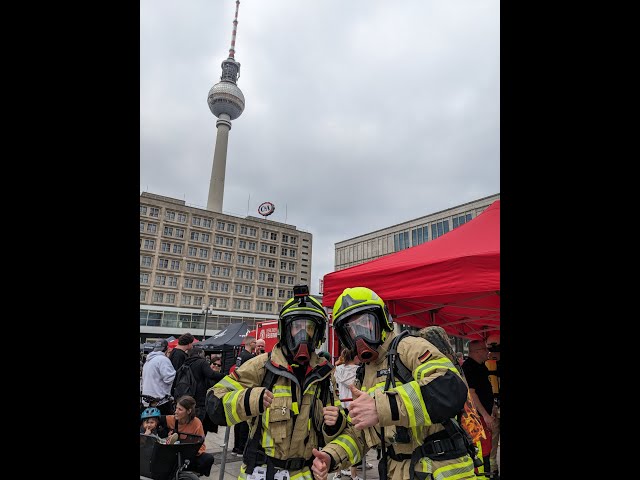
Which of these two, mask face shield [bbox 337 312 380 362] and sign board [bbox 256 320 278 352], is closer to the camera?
mask face shield [bbox 337 312 380 362]

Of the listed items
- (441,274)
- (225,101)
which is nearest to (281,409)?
(441,274)

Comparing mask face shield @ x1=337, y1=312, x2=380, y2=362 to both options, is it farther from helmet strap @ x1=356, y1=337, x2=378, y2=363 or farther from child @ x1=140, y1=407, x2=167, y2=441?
child @ x1=140, y1=407, x2=167, y2=441

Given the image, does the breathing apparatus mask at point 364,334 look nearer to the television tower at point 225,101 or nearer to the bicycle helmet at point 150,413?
the bicycle helmet at point 150,413

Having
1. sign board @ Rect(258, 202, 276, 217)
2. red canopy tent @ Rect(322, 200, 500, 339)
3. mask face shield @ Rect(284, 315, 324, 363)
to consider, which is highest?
sign board @ Rect(258, 202, 276, 217)

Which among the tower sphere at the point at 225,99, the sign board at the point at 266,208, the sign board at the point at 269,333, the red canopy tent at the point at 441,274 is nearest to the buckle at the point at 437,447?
the red canopy tent at the point at 441,274

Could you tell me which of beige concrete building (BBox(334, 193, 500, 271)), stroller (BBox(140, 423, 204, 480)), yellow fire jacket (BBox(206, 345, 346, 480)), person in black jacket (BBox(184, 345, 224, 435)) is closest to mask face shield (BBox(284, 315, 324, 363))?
yellow fire jacket (BBox(206, 345, 346, 480))

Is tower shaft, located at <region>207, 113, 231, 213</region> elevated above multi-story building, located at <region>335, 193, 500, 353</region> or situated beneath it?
elevated above

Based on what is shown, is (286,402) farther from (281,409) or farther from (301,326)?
(301,326)

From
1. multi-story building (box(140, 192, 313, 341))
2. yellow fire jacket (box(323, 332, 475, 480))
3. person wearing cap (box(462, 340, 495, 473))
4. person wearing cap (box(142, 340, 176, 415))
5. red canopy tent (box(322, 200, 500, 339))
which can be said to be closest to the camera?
yellow fire jacket (box(323, 332, 475, 480))

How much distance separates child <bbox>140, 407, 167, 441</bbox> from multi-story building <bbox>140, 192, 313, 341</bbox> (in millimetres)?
48118

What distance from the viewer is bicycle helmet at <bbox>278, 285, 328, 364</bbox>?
2.92m

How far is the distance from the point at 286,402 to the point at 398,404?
103 centimetres
